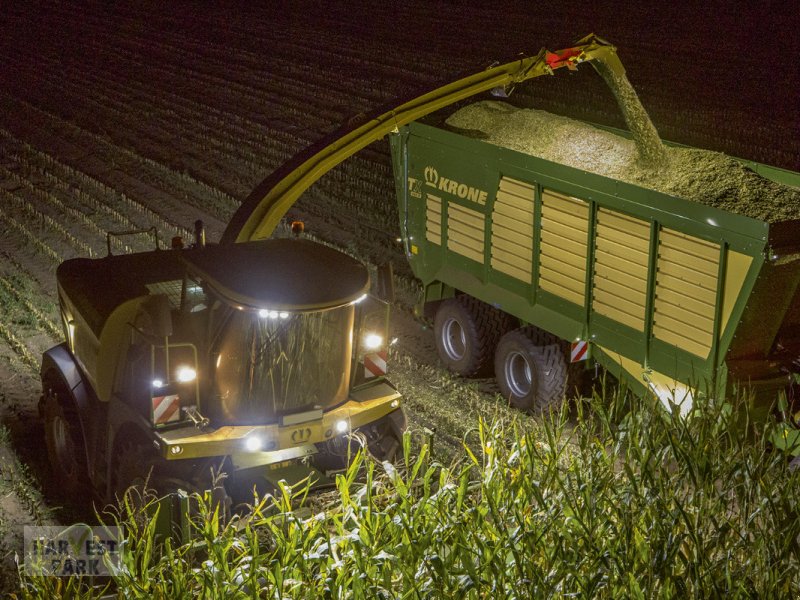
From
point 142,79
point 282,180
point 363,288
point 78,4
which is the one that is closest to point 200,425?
point 363,288

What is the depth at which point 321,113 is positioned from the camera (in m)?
18.7

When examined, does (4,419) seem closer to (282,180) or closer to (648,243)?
(282,180)

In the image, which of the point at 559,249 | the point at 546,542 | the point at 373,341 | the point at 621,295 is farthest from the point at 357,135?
the point at 546,542

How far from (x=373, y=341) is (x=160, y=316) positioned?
1.32 meters

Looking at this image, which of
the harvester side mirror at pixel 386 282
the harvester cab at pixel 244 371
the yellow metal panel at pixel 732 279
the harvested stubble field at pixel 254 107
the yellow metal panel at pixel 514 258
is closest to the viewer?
the harvester cab at pixel 244 371

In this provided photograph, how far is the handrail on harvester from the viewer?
745 centimetres

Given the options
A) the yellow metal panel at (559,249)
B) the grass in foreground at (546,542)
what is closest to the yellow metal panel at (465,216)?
the yellow metal panel at (559,249)

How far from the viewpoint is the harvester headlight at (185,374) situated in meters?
5.97

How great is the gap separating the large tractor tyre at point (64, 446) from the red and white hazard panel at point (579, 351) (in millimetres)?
3525

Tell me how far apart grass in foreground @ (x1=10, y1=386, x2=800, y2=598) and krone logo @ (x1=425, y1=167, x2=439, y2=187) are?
4350 mm

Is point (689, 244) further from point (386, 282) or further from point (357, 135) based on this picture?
point (357, 135)

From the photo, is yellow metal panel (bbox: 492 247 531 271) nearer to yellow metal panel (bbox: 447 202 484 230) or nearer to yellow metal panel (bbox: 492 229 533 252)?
yellow metal panel (bbox: 492 229 533 252)

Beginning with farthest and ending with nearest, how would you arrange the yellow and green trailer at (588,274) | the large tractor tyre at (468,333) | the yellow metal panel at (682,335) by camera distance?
the large tractor tyre at (468,333)
the yellow metal panel at (682,335)
the yellow and green trailer at (588,274)

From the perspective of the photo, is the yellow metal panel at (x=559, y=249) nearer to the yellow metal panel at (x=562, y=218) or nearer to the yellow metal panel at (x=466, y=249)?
the yellow metal panel at (x=562, y=218)
